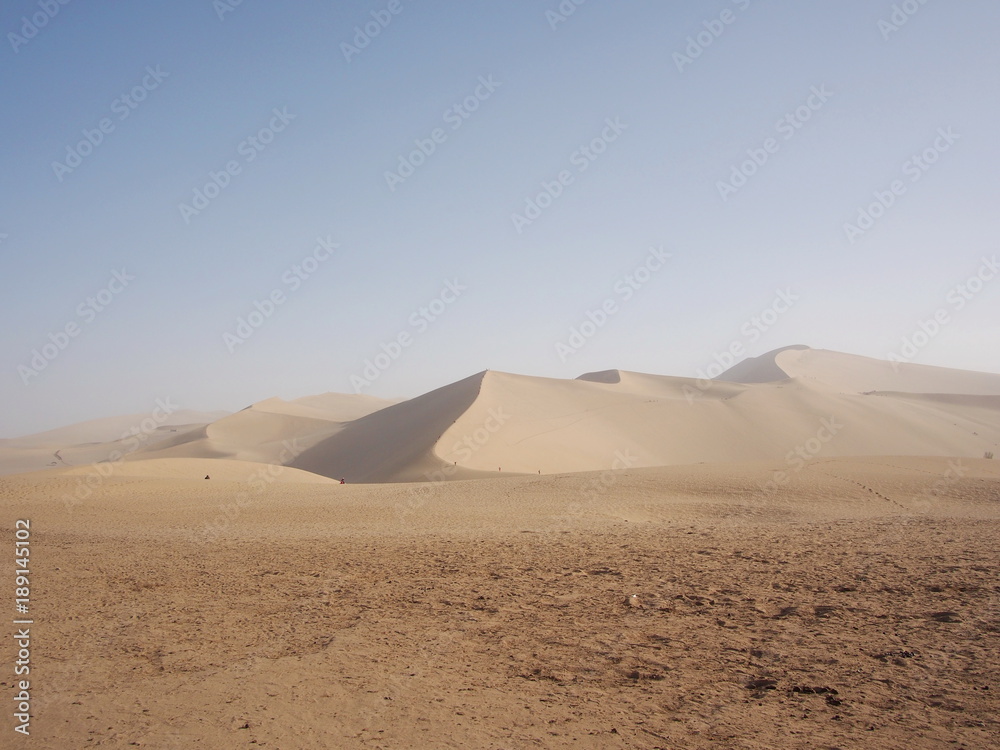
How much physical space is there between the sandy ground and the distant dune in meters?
14.2

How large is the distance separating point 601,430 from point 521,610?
33.1 meters

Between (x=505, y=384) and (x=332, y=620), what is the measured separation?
133ft

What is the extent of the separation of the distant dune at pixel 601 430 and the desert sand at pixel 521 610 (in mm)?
9847

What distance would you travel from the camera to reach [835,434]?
141 ft

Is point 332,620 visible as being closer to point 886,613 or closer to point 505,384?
point 886,613

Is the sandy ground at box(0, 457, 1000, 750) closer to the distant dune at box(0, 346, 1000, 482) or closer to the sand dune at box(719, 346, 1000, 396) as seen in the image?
the distant dune at box(0, 346, 1000, 482)

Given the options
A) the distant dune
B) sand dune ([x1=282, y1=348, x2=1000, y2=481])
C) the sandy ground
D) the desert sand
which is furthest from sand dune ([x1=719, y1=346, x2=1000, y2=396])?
the sandy ground

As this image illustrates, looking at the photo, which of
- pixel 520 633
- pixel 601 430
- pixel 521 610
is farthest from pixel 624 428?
pixel 520 633

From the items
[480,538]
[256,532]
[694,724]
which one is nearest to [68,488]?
[256,532]

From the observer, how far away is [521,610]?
813 cm

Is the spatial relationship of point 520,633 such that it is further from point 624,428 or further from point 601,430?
point 624,428

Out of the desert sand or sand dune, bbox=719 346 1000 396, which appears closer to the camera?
the desert sand

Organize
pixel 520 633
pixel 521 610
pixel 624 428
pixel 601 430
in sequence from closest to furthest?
pixel 520 633, pixel 521 610, pixel 601 430, pixel 624 428

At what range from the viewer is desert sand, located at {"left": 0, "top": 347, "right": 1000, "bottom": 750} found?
520 cm
